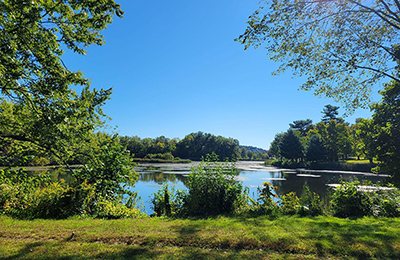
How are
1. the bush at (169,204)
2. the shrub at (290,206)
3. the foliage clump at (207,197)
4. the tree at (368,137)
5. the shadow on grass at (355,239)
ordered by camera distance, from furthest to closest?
1. the tree at (368,137)
2. the bush at (169,204)
3. the foliage clump at (207,197)
4. the shrub at (290,206)
5. the shadow on grass at (355,239)

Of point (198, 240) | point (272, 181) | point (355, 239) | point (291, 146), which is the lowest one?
point (272, 181)

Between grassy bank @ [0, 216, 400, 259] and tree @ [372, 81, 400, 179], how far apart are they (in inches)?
374

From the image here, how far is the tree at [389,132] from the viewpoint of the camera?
493 inches

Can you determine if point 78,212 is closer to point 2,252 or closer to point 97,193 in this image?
point 97,193

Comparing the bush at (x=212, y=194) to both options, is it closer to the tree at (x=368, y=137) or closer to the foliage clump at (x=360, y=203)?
the foliage clump at (x=360, y=203)

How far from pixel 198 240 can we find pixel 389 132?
15.3 m

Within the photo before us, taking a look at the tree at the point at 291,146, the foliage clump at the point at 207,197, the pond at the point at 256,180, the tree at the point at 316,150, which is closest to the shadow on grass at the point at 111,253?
the foliage clump at the point at 207,197

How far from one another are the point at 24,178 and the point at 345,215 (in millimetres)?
10297

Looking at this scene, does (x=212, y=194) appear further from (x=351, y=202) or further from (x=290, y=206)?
(x=351, y=202)

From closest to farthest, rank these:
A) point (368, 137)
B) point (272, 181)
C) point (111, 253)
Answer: point (111, 253) → point (368, 137) → point (272, 181)

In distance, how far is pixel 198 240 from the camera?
4.22 m

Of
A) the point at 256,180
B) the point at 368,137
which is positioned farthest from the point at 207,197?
the point at 256,180

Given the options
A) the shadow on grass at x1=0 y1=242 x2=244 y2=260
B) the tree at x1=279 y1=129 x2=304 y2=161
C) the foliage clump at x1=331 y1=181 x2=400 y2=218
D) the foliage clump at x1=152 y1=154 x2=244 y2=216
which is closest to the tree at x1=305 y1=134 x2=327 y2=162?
the tree at x1=279 y1=129 x2=304 y2=161

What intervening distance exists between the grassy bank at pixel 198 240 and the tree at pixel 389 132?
9493mm
